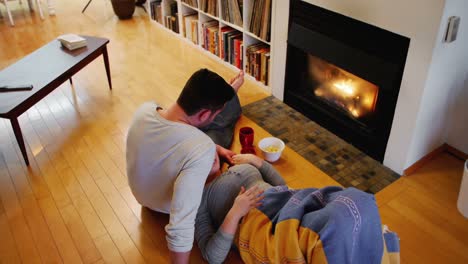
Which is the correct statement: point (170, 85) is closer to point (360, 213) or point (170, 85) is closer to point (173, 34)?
point (173, 34)

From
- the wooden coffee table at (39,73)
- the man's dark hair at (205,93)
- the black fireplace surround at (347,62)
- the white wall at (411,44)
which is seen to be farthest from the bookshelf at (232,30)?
the man's dark hair at (205,93)

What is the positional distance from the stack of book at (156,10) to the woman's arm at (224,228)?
330cm

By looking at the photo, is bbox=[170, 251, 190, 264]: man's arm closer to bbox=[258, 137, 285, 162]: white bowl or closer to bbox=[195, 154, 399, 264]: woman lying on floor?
bbox=[195, 154, 399, 264]: woman lying on floor

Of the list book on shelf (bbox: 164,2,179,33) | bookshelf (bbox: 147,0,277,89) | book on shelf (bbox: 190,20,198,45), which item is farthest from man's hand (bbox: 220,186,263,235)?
book on shelf (bbox: 164,2,179,33)

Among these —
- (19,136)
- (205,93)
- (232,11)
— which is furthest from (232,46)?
(205,93)

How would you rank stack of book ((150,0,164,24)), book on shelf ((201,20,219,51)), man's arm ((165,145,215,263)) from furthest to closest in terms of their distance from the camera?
stack of book ((150,0,164,24))
book on shelf ((201,20,219,51))
man's arm ((165,145,215,263))

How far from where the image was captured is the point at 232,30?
3.73 meters

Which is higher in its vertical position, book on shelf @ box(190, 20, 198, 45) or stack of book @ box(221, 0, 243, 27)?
stack of book @ box(221, 0, 243, 27)

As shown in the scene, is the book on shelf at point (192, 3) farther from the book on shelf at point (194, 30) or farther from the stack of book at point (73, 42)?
the stack of book at point (73, 42)

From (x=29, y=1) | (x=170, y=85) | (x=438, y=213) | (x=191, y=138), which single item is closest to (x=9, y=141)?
(x=170, y=85)

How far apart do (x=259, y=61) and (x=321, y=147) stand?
1.00 meters

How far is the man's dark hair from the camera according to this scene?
1701mm

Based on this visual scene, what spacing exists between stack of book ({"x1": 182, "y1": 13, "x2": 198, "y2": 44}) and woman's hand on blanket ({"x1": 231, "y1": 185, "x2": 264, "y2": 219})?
274 centimetres

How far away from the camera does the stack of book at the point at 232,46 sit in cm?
359
